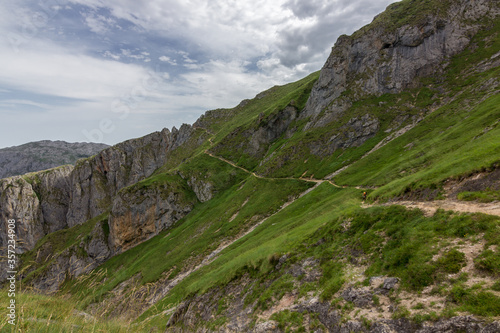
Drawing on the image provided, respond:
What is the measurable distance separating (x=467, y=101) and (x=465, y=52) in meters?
33.0

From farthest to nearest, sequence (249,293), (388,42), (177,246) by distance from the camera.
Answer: (388,42) < (177,246) < (249,293)

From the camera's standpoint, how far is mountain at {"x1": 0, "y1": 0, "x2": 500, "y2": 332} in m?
13.0

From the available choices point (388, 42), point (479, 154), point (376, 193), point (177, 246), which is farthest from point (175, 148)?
point (479, 154)

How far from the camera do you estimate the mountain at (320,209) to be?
12953mm

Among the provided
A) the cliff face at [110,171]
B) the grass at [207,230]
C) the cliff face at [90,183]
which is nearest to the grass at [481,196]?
the grass at [207,230]

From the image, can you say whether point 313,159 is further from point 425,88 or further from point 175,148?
point 175,148

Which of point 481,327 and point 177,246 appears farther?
point 177,246

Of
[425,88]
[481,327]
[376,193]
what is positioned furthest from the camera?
[425,88]

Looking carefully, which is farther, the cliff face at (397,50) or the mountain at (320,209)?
the cliff face at (397,50)

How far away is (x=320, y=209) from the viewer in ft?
152

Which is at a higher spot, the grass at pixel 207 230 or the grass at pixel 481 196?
the grass at pixel 481 196

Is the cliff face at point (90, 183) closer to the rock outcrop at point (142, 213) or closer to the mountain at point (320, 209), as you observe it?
the mountain at point (320, 209)

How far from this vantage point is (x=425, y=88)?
7862 cm

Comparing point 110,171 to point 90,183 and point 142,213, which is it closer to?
point 90,183
